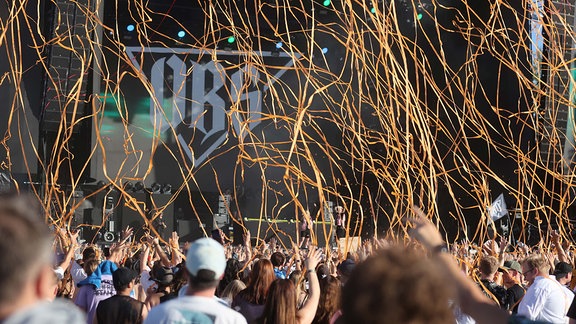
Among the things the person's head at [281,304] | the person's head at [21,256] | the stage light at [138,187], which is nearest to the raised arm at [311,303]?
the person's head at [281,304]

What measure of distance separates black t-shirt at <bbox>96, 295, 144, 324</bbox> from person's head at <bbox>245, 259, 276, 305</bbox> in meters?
0.56

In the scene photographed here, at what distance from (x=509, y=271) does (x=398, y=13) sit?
1058 cm

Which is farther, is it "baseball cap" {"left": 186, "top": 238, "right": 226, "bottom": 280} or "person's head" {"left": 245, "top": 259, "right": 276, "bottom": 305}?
"person's head" {"left": 245, "top": 259, "right": 276, "bottom": 305}

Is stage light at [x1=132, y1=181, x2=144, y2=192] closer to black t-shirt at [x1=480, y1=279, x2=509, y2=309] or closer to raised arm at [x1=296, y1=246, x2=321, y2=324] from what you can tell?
black t-shirt at [x1=480, y1=279, x2=509, y2=309]

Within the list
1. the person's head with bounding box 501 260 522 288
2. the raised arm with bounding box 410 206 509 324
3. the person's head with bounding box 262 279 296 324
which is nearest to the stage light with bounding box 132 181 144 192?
the person's head with bounding box 501 260 522 288

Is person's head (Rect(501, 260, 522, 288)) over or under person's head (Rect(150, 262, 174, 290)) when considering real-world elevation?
under

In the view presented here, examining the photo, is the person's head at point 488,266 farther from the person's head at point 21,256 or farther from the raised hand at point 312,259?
the person's head at point 21,256

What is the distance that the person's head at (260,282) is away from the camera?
161 inches

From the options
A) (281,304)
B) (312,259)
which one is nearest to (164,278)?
(312,259)

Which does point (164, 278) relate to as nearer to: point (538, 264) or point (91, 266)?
point (91, 266)

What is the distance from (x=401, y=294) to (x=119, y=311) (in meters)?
2.81

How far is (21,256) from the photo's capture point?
1.47 meters

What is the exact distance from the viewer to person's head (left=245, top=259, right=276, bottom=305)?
409 cm

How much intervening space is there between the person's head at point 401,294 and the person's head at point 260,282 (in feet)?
8.17
